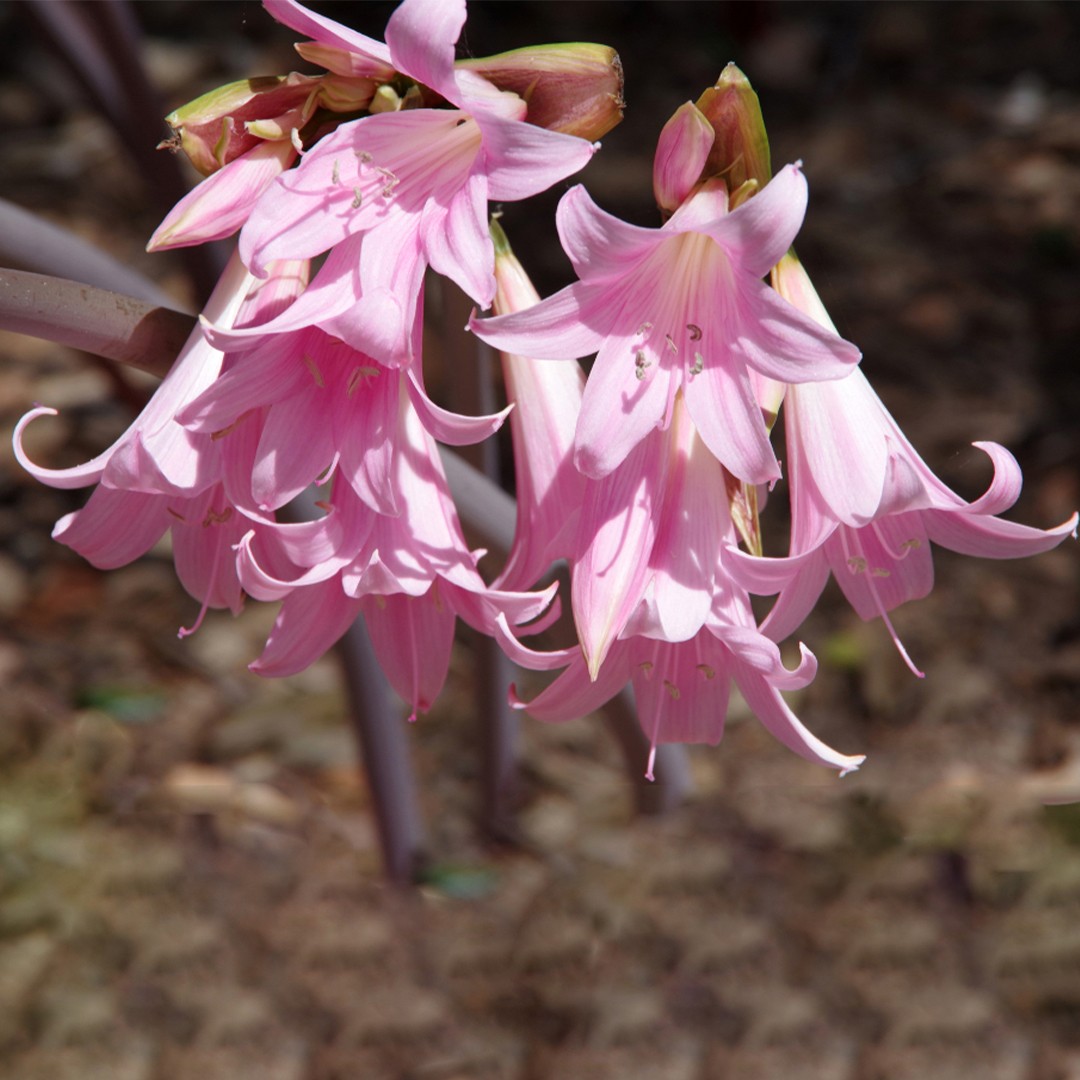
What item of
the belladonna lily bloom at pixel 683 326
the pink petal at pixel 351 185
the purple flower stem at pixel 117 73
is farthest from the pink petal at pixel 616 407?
the purple flower stem at pixel 117 73

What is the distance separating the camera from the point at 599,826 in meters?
1.53

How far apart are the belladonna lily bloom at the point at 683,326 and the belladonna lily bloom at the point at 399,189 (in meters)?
0.03

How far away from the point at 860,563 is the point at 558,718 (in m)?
0.20

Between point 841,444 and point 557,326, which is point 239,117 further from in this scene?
point 841,444

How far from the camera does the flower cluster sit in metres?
0.57

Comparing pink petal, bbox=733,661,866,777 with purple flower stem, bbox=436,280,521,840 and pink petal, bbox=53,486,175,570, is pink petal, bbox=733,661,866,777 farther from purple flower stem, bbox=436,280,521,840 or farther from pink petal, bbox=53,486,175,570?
pink petal, bbox=53,486,175,570

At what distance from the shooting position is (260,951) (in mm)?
1372

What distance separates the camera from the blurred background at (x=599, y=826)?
4.28ft

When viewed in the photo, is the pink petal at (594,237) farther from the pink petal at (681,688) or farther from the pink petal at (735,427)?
the pink petal at (681,688)

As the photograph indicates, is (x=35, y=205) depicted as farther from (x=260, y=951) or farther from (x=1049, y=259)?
(x=1049, y=259)

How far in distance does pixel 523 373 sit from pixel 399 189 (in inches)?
5.1

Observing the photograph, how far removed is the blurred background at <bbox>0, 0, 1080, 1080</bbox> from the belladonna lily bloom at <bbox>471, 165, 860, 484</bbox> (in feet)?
1.32

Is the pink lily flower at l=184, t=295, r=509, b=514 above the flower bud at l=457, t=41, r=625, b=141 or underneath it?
underneath

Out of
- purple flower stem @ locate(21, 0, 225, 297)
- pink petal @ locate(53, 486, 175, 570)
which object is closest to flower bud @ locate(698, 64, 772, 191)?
pink petal @ locate(53, 486, 175, 570)
